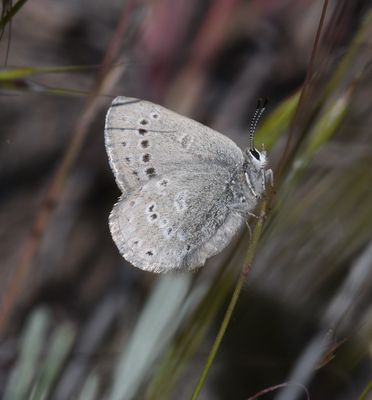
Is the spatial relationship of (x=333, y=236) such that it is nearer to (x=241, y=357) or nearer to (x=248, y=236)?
(x=248, y=236)

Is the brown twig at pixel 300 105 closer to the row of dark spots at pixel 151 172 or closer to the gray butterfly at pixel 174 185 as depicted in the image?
the gray butterfly at pixel 174 185

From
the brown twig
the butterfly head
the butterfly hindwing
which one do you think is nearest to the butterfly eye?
the butterfly head

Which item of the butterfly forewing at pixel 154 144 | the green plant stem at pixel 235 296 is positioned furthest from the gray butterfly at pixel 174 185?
the green plant stem at pixel 235 296

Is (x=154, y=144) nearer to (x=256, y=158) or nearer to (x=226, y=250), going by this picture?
(x=256, y=158)

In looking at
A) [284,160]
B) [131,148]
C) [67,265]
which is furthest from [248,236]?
[67,265]

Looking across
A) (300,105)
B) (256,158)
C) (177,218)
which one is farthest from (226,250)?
(300,105)

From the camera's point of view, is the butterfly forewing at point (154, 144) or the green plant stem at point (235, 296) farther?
the butterfly forewing at point (154, 144)

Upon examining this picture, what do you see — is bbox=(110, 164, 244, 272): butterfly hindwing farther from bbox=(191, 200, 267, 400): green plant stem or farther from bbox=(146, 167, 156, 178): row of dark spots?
bbox=(191, 200, 267, 400): green plant stem
